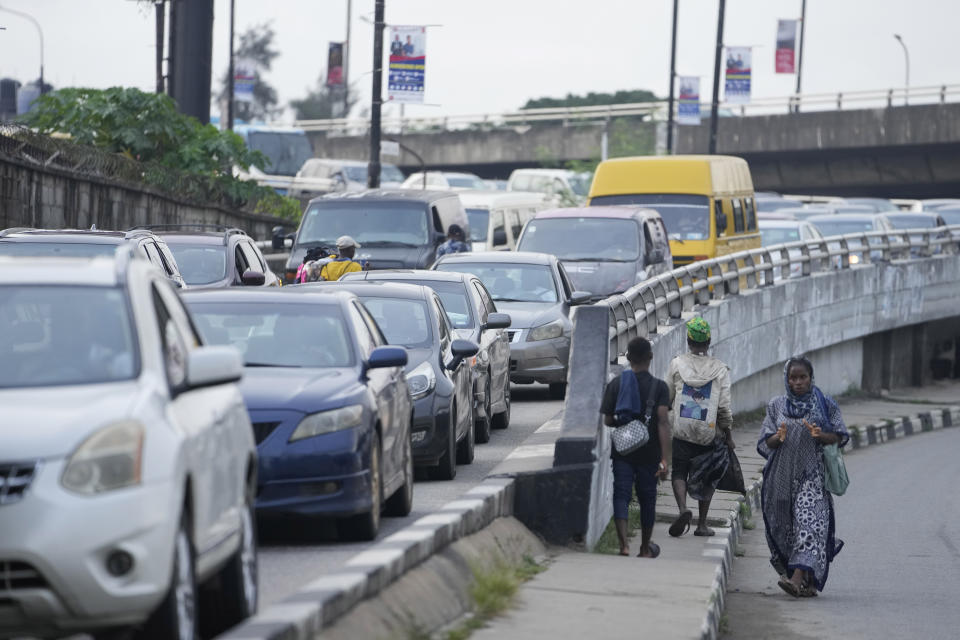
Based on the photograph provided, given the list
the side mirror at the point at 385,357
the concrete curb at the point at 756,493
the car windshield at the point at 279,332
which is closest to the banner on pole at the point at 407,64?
the concrete curb at the point at 756,493

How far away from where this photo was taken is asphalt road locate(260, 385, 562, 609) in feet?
29.1

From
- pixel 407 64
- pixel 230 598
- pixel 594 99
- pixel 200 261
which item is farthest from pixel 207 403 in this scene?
pixel 594 99

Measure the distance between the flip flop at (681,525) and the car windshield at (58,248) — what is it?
5.43 m

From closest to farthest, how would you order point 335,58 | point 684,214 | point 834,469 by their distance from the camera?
point 834,469
point 684,214
point 335,58

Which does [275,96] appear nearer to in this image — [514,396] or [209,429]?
[514,396]

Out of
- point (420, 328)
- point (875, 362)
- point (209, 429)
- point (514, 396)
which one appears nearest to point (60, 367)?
point (209, 429)

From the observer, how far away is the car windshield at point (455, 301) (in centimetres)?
1744

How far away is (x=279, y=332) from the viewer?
11078 millimetres

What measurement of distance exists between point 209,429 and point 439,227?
61.8ft

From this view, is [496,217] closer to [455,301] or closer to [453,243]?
[453,243]

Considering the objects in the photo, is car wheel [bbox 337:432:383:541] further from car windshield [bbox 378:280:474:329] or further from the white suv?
car windshield [bbox 378:280:474:329]

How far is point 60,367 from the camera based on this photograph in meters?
6.91

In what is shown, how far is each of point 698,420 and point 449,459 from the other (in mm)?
Result: 1821

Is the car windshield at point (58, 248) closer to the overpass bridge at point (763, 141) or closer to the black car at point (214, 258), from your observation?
the black car at point (214, 258)
